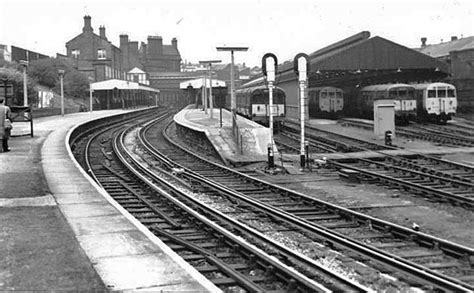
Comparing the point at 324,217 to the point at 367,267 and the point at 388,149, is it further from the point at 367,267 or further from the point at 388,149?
the point at 388,149

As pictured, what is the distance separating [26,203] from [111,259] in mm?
4051

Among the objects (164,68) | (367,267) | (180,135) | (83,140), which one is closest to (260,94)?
(180,135)

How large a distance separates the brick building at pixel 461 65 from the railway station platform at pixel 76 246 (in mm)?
38679

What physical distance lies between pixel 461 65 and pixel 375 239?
1950 inches

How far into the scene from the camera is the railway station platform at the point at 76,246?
520cm

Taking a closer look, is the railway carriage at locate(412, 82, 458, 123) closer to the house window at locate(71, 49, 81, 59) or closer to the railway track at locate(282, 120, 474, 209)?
the railway track at locate(282, 120, 474, 209)

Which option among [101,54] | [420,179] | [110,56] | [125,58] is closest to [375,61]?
[420,179]

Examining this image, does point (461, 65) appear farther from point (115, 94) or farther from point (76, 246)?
point (76, 246)

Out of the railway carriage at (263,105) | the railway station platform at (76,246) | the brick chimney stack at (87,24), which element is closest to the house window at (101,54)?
the brick chimney stack at (87,24)

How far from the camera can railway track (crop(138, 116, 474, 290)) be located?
6586 millimetres

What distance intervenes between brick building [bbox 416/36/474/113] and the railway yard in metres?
27.0

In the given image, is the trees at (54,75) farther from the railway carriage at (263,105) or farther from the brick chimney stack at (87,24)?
the railway carriage at (263,105)

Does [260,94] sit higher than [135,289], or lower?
higher

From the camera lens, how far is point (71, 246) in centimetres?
652
